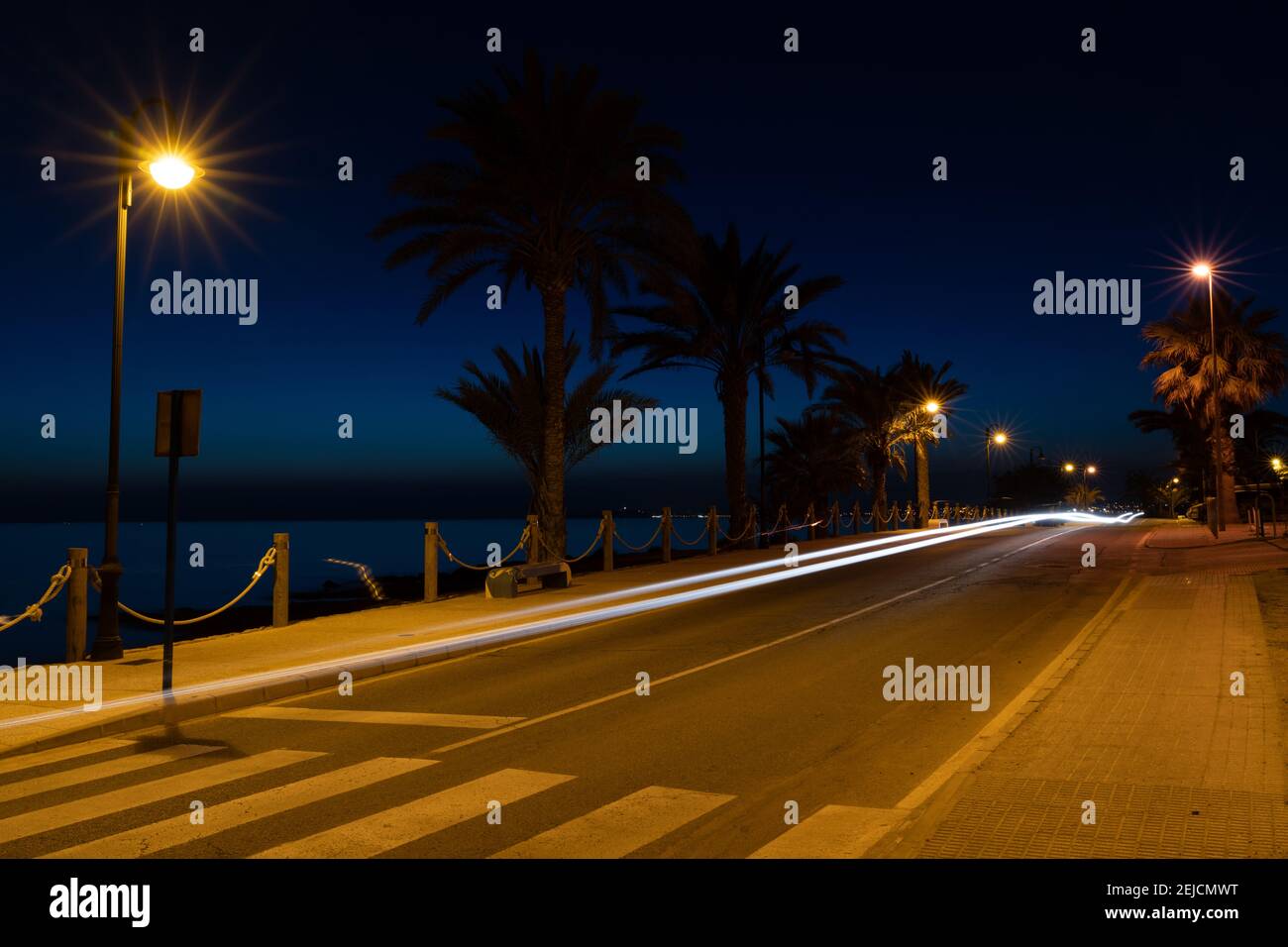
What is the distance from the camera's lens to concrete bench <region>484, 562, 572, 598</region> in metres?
17.9

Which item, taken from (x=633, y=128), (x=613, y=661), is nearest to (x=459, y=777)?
(x=613, y=661)

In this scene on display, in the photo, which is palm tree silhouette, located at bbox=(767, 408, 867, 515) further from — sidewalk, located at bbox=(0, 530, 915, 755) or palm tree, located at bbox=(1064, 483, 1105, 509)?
palm tree, located at bbox=(1064, 483, 1105, 509)

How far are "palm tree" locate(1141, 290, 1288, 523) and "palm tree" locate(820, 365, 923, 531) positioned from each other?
10665 millimetres

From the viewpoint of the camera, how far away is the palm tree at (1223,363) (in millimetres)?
39188

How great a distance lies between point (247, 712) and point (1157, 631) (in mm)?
10576

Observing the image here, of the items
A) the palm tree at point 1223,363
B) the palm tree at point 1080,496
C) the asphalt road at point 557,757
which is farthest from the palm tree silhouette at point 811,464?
the palm tree at point 1080,496

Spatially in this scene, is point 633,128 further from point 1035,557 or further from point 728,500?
point 1035,557

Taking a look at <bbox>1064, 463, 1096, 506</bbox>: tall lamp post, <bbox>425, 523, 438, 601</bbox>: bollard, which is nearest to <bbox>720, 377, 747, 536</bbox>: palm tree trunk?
<bbox>425, 523, 438, 601</bbox>: bollard

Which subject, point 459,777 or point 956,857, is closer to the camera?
point 956,857

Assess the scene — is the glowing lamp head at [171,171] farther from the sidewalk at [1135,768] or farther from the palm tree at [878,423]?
the palm tree at [878,423]

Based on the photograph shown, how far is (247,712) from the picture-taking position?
29.9 feet

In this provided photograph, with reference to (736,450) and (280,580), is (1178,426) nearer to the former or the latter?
(736,450)

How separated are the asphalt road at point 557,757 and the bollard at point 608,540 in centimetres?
1008

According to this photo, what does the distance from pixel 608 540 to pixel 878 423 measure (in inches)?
983
